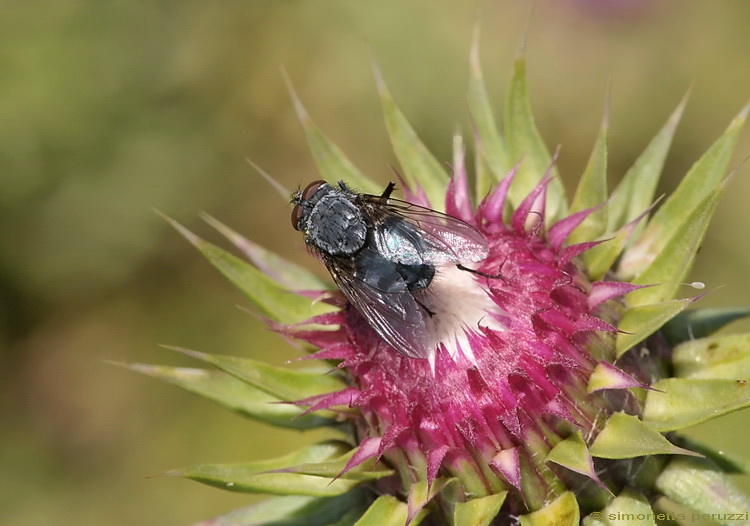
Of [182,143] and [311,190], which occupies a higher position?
[182,143]

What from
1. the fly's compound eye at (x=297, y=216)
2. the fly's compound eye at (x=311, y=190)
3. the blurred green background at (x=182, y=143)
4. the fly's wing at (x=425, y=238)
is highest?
the blurred green background at (x=182, y=143)

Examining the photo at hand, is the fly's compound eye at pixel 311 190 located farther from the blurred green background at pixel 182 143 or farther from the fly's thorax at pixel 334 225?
the blurred green background at pixel 182 143

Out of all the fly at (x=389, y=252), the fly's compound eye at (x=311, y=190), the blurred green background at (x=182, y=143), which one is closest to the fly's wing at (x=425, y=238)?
the fly at (x=389, y=252)

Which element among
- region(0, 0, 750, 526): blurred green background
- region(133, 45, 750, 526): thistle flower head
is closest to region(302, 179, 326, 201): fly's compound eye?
region(133, 45, 750, 526): thistle flower head

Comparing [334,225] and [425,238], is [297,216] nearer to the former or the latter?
[334,225]

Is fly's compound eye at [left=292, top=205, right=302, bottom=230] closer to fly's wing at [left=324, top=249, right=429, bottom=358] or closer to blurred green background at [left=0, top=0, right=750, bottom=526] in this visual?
fly's wing at [left=324, top=249, right=429, bottom=358]

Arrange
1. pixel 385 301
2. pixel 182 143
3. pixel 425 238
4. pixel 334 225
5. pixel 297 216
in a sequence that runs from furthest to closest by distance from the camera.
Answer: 1. pixel 182 143
2. pixel 297 216
3. pixel 334 225
4. pixel 425 238
5. pixel 385 301

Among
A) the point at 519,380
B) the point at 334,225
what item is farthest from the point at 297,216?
the point at 519,380

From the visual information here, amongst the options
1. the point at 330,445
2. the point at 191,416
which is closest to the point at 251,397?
the point at 330,445
